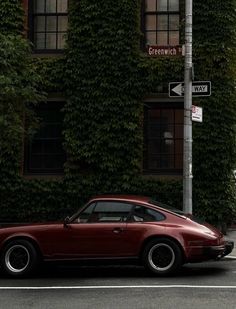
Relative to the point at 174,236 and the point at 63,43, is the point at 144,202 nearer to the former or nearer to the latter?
the point at 174,236

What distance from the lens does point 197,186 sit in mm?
16328

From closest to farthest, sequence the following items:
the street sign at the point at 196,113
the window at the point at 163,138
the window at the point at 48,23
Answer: the street sign at the point at 196,113
the window at the point at 163,138
the window at the point at 48,23

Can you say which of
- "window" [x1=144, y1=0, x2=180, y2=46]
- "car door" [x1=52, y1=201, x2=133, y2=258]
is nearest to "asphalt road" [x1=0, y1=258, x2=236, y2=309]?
"car door" [x1=52, y1=201, x2=133, y2=258]

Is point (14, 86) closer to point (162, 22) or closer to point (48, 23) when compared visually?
point (48, 23)

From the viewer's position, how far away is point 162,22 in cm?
1730

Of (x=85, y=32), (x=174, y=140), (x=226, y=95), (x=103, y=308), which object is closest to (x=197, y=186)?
(x=174, y=140)

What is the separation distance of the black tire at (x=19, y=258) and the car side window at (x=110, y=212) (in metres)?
1.23

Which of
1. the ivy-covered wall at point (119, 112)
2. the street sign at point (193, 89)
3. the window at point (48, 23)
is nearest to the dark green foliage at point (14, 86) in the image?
the ivy-covered wall at point (119, 112)

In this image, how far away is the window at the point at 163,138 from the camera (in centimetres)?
1706

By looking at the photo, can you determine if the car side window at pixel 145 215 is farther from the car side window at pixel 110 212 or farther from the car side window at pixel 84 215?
the car side window at pixel 84 215

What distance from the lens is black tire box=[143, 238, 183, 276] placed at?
1043 cm

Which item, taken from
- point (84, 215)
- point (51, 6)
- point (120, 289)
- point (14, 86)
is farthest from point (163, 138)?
point (120, 289)

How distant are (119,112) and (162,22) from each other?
3.09 meters

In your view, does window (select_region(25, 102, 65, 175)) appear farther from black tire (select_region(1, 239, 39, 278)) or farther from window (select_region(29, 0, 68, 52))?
black tire (select_region(1, 239, 39, 278))
